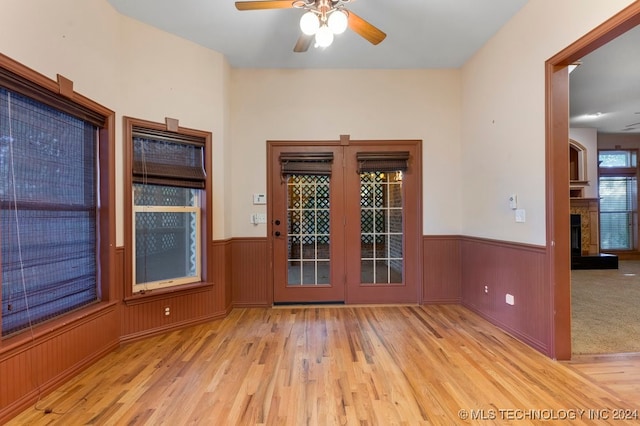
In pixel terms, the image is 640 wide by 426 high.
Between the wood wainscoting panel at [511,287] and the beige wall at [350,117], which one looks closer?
the wood wainscoting panel at [511,287]

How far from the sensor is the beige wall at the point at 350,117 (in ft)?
13.4

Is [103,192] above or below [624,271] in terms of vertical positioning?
above

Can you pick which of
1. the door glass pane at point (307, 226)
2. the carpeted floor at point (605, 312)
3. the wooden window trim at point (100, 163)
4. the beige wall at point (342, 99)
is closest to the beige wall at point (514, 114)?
the beige wall at point (342, 99)

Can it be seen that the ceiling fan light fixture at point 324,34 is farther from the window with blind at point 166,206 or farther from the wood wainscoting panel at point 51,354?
the wood wainscoting panel at point 51,354

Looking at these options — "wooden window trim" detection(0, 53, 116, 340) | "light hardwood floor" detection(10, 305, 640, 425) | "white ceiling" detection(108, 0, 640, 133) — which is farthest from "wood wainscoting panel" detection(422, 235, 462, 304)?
"wooden window trim" detection(0, 53, 116, 340)

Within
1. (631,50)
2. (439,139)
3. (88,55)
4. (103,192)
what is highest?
(631,50)

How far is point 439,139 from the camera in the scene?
4188 mm

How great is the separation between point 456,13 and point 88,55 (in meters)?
3.38

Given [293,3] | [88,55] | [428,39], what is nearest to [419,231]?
[428,39]

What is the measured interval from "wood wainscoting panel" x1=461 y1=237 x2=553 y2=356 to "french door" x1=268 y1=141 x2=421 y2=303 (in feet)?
2.29

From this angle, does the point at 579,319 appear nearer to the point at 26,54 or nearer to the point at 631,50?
the point at 631,50

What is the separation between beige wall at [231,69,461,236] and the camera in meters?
4.08

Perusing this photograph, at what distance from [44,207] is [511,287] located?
163 inches

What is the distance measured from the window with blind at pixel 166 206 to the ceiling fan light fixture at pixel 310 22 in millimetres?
1865
